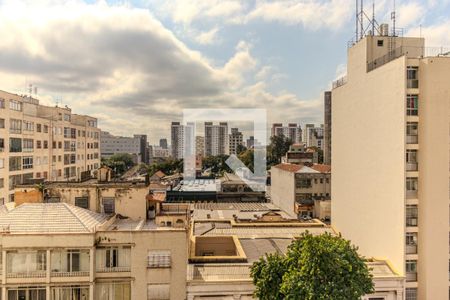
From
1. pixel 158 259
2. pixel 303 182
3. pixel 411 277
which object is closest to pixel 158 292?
pixel 158 259

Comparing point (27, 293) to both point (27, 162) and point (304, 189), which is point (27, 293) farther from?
point (304, 189)

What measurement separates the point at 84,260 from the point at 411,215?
1505 centimetres

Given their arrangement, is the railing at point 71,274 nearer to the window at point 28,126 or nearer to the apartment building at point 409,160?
the apartment building at point 409,160

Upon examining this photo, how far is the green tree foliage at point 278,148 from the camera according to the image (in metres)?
77.4

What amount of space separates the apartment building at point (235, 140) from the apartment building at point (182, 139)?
5622 millimetres

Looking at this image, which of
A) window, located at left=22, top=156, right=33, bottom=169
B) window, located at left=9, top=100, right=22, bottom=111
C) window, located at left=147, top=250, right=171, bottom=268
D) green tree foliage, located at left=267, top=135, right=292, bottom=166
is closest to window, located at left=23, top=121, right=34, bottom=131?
window, located at left=9, top=100, right=22, bottom=111

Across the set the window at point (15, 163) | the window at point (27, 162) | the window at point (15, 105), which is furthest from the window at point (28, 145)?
the window at point (15, 105)

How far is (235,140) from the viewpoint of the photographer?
5156 cm

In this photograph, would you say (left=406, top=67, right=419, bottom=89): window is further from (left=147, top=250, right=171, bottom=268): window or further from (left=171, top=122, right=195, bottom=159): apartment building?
(left=171, top=122, right=195, bottom=159): apartment building

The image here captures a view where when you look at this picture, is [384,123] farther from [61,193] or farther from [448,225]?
[61,193]

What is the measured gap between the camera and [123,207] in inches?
758

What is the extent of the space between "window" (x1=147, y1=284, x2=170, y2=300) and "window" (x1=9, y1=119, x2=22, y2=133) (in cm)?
2273

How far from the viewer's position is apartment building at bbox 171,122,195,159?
50344 millimetres

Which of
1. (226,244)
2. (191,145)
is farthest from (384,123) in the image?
(191,145)
